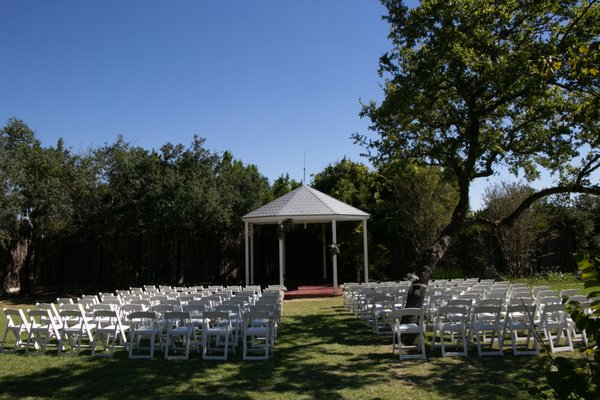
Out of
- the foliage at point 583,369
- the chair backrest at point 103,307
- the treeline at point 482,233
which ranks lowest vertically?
the chair backrest at point 103,307

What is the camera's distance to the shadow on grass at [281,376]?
6168 mm

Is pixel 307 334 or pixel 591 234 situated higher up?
pixel 591 234

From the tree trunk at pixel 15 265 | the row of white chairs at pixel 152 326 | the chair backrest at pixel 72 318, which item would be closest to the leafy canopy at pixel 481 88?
the row of white chairs at pixel 152 326

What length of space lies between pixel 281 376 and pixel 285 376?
2.3 inches

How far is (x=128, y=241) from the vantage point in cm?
2191

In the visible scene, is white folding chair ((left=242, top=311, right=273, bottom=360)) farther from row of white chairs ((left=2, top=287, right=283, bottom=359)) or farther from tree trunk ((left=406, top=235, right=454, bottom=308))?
tree trunk ((left=406, top=235, right=454, bottom=308))

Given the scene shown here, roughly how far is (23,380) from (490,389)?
633 cm

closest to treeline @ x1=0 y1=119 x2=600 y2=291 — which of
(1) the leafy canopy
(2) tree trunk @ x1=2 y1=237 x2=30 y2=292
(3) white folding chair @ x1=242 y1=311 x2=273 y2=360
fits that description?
(2) tree trunk @ x1=2 y1=237 x2=30 y2=292

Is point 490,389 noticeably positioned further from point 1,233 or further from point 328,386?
point 1,233

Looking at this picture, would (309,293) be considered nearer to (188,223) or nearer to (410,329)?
(188,223)

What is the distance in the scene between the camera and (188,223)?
2000 centimetres

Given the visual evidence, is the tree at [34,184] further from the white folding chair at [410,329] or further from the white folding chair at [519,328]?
the white folding chair at [519,328]

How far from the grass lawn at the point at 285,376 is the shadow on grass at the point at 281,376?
1cm

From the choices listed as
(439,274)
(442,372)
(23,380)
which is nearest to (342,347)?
(442,372)
